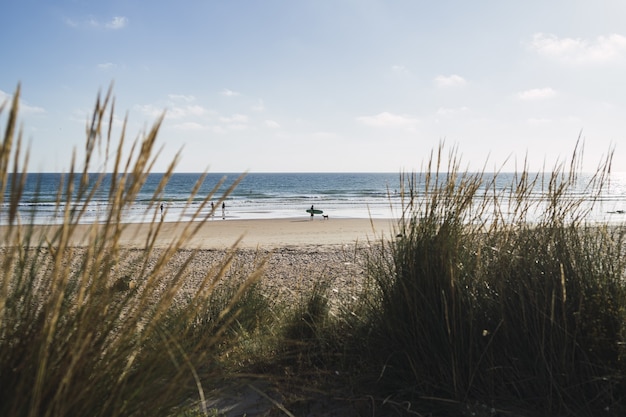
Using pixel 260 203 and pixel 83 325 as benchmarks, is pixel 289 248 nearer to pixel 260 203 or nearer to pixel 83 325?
pixel 83 325

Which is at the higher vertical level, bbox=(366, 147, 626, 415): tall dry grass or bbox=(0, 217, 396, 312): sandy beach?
bbox=(366, 147, 626, 415): tall dry grass

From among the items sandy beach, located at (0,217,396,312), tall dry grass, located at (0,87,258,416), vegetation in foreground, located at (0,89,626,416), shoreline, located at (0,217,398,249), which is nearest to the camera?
tall dry grass, located at (0,87,258,416)

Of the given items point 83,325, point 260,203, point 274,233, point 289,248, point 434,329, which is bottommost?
point 274,233

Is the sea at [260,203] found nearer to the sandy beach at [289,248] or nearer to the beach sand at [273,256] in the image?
the beach sand at [273,256]

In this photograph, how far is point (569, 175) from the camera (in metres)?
3.61

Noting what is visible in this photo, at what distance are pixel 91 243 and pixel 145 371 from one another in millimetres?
488

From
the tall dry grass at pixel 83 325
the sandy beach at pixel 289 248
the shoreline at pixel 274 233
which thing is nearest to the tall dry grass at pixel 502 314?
the sandy beach at pixel 289 248

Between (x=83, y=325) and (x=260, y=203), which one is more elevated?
(x=83, y=325)

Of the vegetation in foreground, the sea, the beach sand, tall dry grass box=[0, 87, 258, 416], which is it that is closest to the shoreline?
the beach sand

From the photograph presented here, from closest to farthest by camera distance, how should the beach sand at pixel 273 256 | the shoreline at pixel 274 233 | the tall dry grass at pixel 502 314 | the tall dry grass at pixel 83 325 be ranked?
the tall dry grass at pixel 83 325 → the tall dry grass at pixel 502 314 → the beach sand at pixel 273 256 → the shoreline at pixel 274 233

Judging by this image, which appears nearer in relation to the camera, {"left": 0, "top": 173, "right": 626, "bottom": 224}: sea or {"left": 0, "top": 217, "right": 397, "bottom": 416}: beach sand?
{"left": 0, "top": 173, "right": 626, "bottom": 224}: sea

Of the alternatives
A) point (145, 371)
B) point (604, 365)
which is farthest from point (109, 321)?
point (604, 365)

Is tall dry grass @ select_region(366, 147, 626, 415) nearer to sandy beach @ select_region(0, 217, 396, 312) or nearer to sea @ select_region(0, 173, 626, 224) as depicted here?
sea @ select_region(0, 173, 626, 224)

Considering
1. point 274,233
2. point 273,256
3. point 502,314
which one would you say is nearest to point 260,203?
point 274,233
